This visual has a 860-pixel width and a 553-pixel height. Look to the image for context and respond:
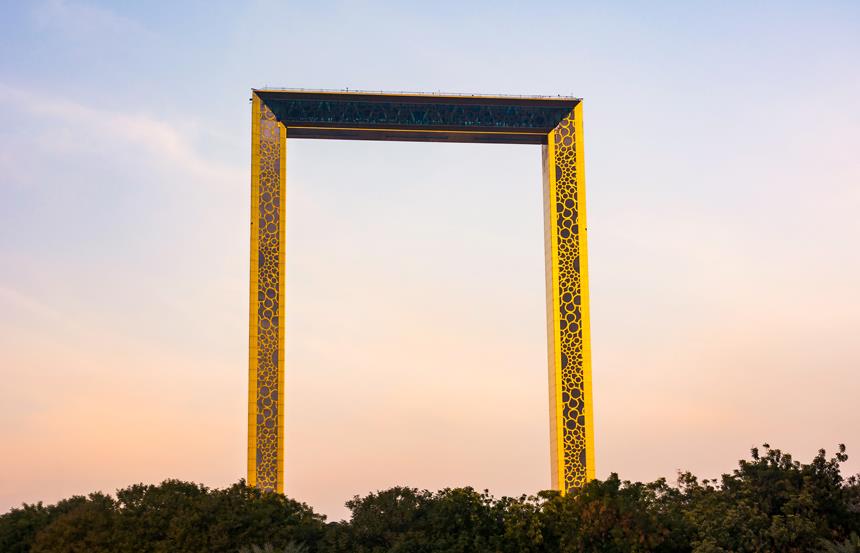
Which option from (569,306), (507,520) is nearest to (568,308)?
(569,306)

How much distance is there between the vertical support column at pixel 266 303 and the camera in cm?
3422

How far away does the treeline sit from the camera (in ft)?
100

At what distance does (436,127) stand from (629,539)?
12.6 metres

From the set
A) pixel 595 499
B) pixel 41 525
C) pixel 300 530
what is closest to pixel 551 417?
pixel 595 499

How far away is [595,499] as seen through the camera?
32500 mm

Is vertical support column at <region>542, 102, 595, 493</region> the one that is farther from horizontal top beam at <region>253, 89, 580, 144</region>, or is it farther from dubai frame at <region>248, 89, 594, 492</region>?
horizontal top beam at <region>253, 89, 580, 144</region>

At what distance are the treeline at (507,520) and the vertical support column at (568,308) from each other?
1.39 metres

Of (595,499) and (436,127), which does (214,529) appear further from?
(436,127)

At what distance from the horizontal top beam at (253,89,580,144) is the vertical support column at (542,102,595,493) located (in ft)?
2.31

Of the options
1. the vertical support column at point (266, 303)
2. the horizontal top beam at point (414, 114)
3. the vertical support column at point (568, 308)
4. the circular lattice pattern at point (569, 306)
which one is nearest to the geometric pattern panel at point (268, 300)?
the vertical support column at point (266, 303)

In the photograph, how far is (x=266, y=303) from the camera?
3512 centimetres

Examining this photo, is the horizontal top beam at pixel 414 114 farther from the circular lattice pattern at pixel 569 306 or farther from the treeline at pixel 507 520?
the treeline at pixel 507 520

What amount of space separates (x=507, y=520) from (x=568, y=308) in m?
5.98

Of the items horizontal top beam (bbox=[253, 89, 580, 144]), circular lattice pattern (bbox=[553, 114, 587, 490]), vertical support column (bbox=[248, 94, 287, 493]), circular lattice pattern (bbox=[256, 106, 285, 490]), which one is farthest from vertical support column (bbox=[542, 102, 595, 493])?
circular lattice pattern (bbox=[256, 106, 285, 490])
